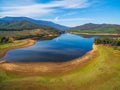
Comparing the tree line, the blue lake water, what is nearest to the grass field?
the blue lake water

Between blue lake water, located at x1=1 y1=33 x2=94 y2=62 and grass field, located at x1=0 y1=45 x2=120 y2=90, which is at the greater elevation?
grass field, located at x1=0 y1=45 x2=120 y2=90

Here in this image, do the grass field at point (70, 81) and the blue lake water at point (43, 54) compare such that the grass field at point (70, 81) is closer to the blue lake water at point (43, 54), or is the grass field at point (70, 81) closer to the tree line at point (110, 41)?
the blue lake water at point (43, 54)

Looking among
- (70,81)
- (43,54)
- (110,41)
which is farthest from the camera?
(110,41)

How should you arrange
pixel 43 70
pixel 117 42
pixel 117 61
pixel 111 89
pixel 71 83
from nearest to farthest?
pixel 111 89 < pixel 71 83 < pixel 43 70 < pixel 117 61 < pixel 117 42

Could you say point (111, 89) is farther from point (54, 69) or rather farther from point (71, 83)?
point (54, 69)

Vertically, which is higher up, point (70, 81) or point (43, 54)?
point (70, 81)

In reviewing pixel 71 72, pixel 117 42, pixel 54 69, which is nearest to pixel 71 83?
pixel 71 72

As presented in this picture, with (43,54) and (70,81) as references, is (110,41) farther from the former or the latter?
(70,81)

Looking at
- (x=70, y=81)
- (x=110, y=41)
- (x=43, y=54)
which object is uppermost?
(x=110, y=41)

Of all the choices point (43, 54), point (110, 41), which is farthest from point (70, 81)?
point (110, 41)

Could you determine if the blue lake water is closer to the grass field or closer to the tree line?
the tree line

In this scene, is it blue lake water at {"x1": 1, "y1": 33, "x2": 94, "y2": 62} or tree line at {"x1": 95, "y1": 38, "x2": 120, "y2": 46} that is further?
tree line at {"x1": 95, "y1": 38, "x2": 120, "y2": 46}
